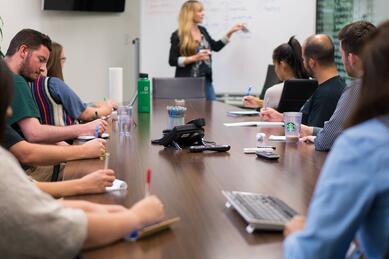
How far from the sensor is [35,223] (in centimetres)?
128

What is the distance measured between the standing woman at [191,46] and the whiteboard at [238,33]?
1.21ft

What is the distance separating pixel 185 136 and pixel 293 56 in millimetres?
1768

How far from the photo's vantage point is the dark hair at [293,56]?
4148 mm

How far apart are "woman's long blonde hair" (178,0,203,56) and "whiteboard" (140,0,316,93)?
1.27ft

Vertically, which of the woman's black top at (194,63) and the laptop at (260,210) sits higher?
the woman's black top at (194,63)

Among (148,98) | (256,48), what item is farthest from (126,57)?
(148,98)

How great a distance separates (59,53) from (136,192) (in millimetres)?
2044

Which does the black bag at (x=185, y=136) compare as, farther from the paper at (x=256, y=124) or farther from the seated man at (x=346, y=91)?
the paper at (x=256, y=124)

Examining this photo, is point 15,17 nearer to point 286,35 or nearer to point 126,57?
point 126,57

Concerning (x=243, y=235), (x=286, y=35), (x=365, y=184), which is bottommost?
(x=243, y=235)

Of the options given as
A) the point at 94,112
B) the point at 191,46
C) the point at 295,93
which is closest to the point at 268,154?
the point at 295,93

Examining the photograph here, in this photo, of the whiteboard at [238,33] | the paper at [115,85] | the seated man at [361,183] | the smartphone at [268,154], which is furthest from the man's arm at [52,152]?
the whiteboard at [238,33]

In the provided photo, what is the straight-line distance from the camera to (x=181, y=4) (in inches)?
239

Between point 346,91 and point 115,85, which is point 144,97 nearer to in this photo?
point 115,85
